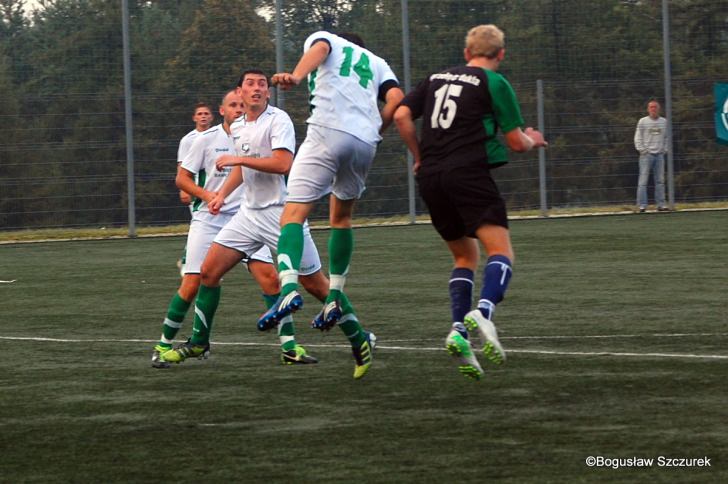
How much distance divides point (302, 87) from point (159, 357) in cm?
1765

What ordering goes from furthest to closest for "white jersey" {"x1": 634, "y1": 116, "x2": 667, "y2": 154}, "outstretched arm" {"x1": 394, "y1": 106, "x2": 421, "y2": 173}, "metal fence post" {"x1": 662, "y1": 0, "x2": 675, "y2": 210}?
"metal fence post" {"x1": 662, "y1": 0, "x2": 675, "y2": 210} < "white jersey" {"x1": 634, "y1": 116, "x2": 667, "y2": 154} < "outstretched arm" {"x1": 394, "y1": 106, "x2": 421, "y2": 173}

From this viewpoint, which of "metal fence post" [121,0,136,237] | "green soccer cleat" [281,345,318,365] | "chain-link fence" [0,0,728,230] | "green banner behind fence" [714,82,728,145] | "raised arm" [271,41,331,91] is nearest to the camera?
"raised arm" [271,41,331,91]

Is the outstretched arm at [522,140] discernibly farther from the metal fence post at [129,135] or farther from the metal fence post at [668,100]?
the metal fence post at [668,100]

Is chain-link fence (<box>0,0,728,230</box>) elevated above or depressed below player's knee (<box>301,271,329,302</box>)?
above

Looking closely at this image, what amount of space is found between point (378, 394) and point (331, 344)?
2.43 m

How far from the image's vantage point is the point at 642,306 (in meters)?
11.3

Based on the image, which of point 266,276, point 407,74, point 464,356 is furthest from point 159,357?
point 407,74

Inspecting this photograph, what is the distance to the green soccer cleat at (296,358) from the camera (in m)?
8.70

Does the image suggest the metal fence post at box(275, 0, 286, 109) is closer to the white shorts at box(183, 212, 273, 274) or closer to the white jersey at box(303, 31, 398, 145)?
the white shorts at box(183, 212, 273, 274)

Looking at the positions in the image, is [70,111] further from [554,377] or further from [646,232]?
[554,377]

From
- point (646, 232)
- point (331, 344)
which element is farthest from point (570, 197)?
point (331, 344)

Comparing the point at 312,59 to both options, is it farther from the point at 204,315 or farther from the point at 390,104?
the point at 204,315

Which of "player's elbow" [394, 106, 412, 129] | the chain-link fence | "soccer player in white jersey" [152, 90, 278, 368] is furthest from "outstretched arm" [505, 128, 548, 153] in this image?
the chain-link fence

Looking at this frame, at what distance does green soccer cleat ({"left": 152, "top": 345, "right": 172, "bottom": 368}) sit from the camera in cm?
878
